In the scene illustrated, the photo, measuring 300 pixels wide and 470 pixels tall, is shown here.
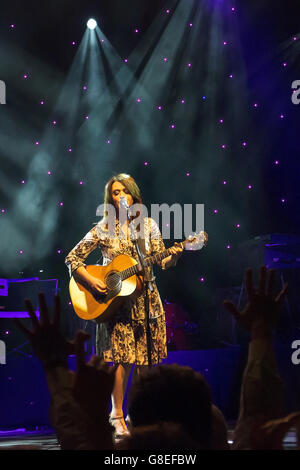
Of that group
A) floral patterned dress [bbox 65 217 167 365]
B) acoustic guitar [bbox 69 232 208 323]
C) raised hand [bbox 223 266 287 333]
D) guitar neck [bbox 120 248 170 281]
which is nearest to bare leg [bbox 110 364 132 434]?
floral patterned dress [bbox 65 217 167 365]

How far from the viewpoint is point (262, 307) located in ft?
4.85

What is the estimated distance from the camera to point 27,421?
503 cm

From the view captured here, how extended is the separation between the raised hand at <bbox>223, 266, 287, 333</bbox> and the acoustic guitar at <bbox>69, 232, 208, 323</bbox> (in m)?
2.35

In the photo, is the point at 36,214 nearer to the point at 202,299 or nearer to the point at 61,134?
the point at 61,134

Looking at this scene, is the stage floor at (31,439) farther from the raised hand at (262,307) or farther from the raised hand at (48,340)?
the raised hand at (48,340)

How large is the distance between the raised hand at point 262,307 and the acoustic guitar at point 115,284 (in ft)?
7.70

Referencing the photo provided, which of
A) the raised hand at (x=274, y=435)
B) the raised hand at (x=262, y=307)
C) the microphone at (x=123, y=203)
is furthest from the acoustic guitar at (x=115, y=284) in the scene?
the raised hand at (x=274, y=435)

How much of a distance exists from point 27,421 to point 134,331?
1.76m

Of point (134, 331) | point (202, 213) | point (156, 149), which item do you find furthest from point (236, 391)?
point (156, 149)

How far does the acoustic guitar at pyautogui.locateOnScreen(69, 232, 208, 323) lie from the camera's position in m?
3.91

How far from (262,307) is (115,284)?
8.42 ft

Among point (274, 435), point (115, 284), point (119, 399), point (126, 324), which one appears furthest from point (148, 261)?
point (274, 435)

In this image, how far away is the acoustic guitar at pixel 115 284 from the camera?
3.91 m

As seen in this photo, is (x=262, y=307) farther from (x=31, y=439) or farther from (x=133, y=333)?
(x=31, y=439)
